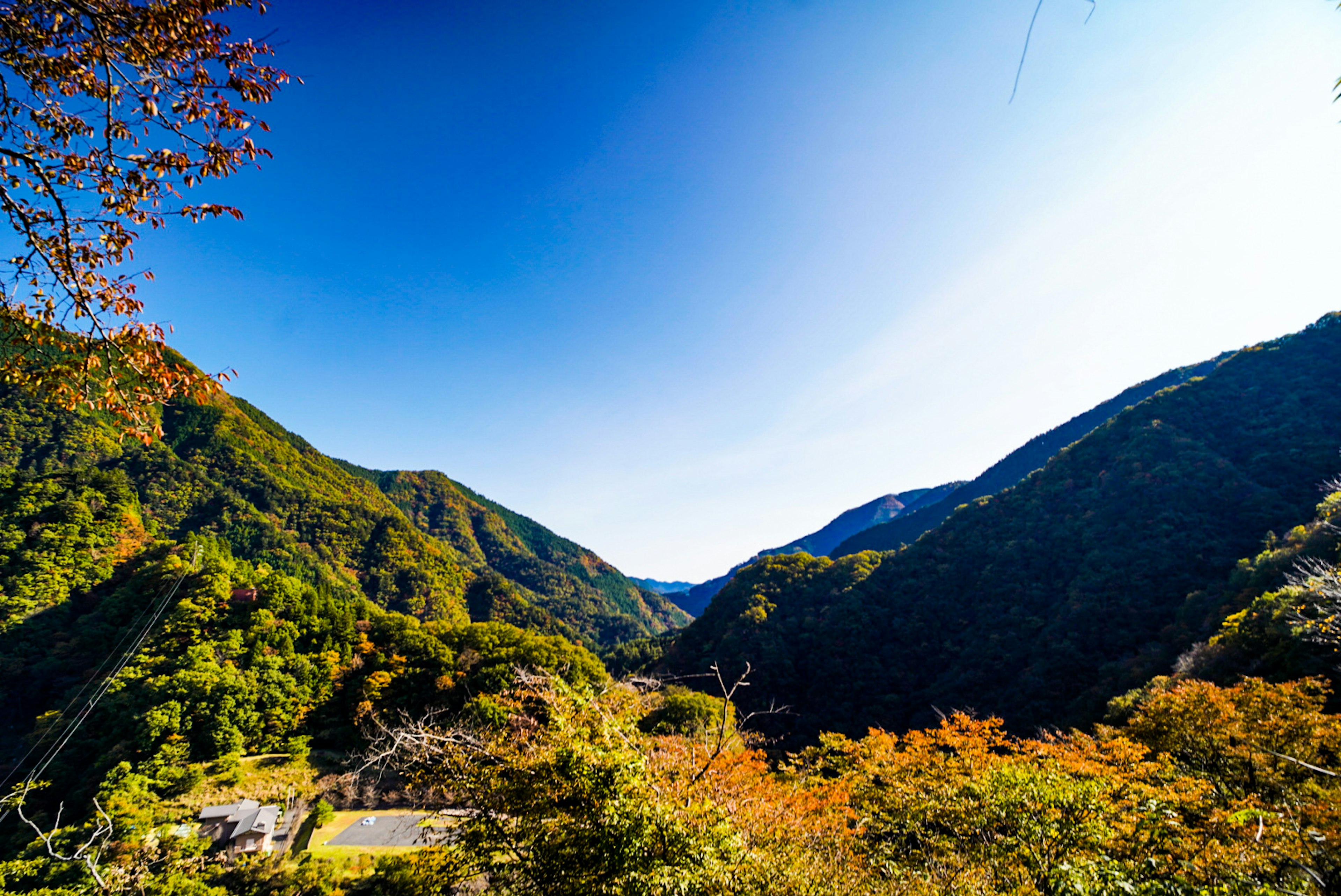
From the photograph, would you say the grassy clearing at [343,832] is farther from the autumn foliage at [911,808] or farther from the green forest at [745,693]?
the autumn foliage at [911,808]

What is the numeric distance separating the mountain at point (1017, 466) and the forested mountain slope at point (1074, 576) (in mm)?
25353

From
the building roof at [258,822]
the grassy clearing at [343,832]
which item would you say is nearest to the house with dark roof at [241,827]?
the building roof at [258,822]

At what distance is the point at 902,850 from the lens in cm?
1136

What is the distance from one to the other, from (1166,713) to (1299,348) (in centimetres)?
6362

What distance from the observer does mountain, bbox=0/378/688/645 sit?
37094 mm

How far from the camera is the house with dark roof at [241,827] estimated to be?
19141 mm

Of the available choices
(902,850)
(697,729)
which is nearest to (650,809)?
(902,850)

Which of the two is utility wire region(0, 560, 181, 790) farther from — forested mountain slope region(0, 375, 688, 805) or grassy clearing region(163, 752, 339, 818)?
grassy clearing region(163, 752, 339, 818)

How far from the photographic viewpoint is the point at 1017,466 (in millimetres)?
92625

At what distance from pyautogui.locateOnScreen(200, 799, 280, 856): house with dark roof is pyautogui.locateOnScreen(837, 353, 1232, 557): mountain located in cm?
7579

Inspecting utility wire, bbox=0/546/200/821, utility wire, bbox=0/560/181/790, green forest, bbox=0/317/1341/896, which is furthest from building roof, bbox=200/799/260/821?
utility wire, bbox=0/560/181/790

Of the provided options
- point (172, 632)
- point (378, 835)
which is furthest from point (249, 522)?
point (378, 835)

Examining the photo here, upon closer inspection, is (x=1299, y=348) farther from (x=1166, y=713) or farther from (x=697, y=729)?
(x=697, y=729)

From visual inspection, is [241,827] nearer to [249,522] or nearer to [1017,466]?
[249,522]
